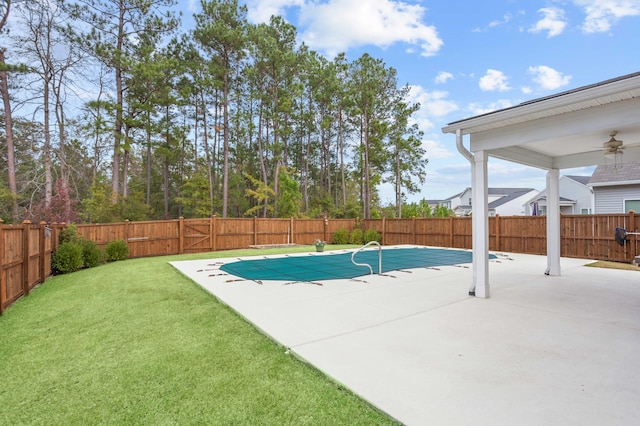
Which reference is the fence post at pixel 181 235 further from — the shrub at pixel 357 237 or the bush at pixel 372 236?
the bush at pixel 372 236

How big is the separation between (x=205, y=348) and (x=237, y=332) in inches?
17.4

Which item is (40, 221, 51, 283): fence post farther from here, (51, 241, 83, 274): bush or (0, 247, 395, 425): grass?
(0, 247, 395, 425): grass

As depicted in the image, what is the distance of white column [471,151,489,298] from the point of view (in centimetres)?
468

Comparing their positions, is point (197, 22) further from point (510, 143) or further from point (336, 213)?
point (510, 143)

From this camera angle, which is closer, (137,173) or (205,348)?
(205,348)

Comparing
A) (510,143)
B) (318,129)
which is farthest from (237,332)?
(318,129)

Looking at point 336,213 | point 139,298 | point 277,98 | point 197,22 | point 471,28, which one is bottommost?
point 139,298

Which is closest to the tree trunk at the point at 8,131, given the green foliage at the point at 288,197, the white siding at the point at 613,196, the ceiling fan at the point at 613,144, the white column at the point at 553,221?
the green foliage at the point at 288,197

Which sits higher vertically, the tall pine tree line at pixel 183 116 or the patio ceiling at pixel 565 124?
the tall pine tree line at pixel 183 116

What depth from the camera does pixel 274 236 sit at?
14.7m

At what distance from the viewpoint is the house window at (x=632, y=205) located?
38.0ft

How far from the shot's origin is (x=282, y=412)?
196cm

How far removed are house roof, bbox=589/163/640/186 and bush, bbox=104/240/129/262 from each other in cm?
1679

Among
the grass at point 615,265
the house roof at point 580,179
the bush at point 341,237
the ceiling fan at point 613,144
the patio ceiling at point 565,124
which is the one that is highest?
the house roof at point 580,179
